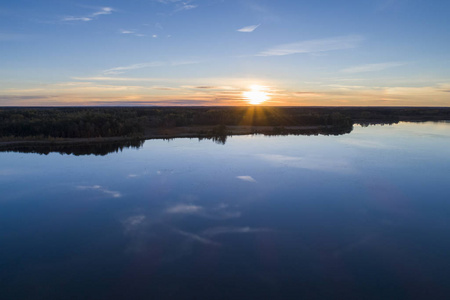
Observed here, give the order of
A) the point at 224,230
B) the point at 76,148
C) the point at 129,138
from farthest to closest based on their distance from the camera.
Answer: the point at 129,138
the point at 76,148
the point at 224,230

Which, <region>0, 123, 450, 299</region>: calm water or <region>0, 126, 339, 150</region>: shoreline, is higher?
<region>0, 126, 339, 150</region>: shoreline

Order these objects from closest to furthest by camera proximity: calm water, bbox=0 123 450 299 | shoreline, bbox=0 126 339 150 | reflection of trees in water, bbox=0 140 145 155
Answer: calm water, bbox=0 123 450 299, reflection of trees in water, bbox=0 140 145 155, shoreline, bbox=0 126 339 150

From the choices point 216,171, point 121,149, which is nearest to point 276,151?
point 216,171

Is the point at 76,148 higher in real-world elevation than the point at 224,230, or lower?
higher

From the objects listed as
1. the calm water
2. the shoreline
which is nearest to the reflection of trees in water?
the shoreline

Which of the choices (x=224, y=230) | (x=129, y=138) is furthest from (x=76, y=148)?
(x=224, y=230)

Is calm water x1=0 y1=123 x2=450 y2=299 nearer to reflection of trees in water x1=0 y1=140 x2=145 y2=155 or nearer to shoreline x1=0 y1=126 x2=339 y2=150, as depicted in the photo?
reflection of trees in water x1=0 y1=140 x2=145 y2=155

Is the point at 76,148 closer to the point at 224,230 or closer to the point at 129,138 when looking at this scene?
the point at 129,138
